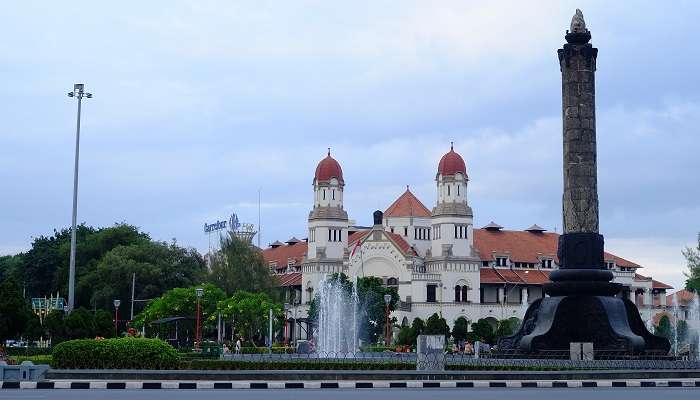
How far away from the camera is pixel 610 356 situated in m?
32.5

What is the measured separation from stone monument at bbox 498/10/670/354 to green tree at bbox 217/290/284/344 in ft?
114

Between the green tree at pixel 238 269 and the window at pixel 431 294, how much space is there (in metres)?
18.3

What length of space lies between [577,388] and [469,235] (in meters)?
78.7

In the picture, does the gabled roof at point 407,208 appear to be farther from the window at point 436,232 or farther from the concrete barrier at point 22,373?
the concrete barrier at point 22,373

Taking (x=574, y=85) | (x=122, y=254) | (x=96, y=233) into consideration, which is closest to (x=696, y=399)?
(x=574, y=85)

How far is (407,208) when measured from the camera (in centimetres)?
11156

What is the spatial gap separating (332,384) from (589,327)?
13635 mm

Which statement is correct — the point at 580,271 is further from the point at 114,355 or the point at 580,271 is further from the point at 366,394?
the point at 366,394

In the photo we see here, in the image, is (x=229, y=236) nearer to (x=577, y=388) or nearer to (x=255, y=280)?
(x=255, y=280)

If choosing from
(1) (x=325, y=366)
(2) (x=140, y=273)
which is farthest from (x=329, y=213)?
(1) (x=325, y=366)

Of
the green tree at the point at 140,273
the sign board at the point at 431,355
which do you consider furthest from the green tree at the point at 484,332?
the sign board at the point at 431,355

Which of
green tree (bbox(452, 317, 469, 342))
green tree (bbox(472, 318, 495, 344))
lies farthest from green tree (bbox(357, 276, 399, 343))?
green tree (bbox(452, 317, 469, 342))

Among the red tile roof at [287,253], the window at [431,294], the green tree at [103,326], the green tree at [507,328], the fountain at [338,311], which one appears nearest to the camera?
the green tree at [103,326]

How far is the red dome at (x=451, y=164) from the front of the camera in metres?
101
